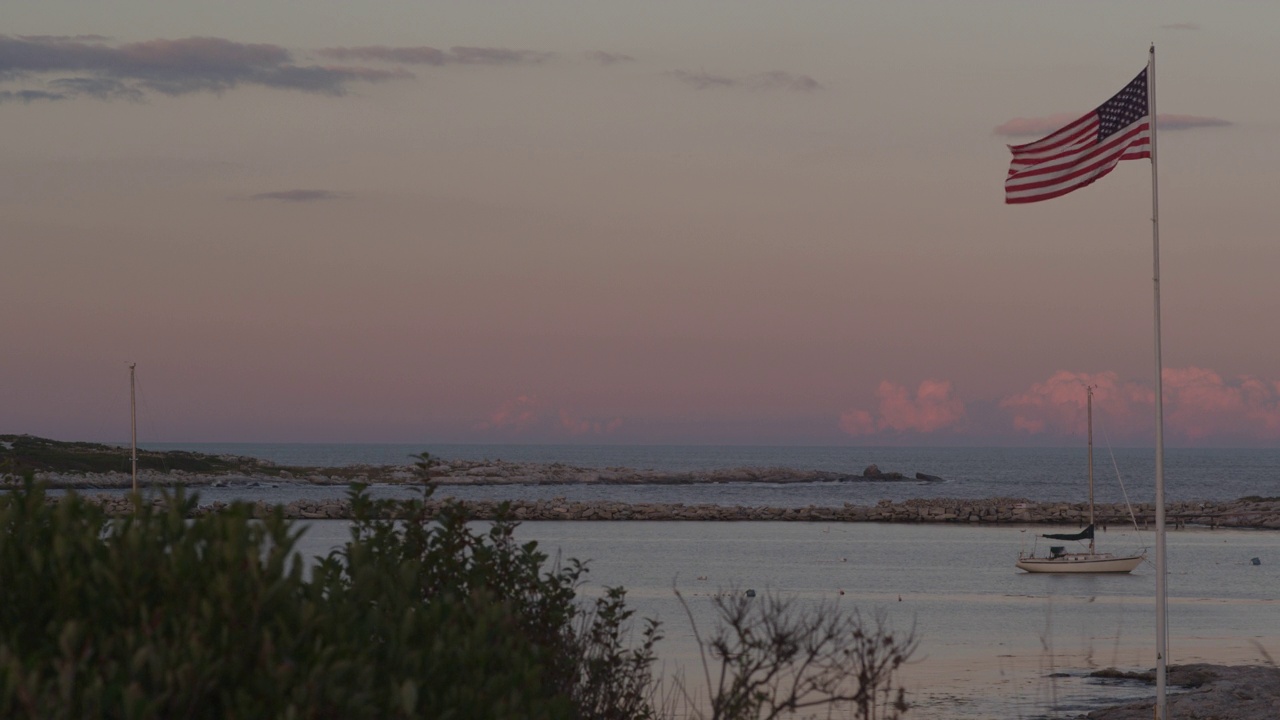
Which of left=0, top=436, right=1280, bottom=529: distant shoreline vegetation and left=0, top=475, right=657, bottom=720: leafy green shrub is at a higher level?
left=0, top=475, right=657, bottom=720: leafy green shrub

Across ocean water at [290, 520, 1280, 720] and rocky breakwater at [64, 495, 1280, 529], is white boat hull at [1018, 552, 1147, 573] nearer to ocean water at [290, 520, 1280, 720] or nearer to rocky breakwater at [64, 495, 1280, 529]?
ocean water at [290, 520, 1280, 720]

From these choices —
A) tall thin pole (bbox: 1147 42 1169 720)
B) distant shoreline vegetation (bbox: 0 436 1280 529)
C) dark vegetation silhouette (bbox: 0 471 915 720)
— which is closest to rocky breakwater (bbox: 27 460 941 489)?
distant shoreline vegetation (bbox: 0 436 1280 529)

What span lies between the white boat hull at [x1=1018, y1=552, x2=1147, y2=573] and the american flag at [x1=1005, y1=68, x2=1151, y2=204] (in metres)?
35.6

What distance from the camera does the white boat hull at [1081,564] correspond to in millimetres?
49281

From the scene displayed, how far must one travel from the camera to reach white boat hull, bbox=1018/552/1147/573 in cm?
4928

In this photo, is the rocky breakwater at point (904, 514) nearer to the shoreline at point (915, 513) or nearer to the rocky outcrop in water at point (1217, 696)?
the shoreline at point (915, 513)

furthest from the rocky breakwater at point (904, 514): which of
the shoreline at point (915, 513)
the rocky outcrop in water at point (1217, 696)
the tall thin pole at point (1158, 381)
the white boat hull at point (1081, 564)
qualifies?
the tall thin pole at point (1158, 381)

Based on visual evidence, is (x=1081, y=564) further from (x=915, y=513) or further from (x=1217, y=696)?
(x=915, y=513)

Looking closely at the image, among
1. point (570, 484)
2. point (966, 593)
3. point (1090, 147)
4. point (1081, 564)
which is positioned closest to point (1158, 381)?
point (1090, 147)

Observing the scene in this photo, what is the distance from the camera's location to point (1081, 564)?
49.5 metres

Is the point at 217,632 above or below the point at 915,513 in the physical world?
above

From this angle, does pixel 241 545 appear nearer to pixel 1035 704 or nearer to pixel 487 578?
pixel 487 578

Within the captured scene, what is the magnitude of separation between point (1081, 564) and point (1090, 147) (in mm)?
36390

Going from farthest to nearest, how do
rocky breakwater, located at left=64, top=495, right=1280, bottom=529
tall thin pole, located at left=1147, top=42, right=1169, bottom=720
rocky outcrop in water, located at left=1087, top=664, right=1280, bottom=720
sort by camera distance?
rocky breakwater, located at left=64, top=495, right=1280, bottom=529 → rocky outcrop in water, located at left=1087, top=664, right=1280, bottom=720 → tall thin pole, located at left=1147, top=42, right=1169, bottom=720
